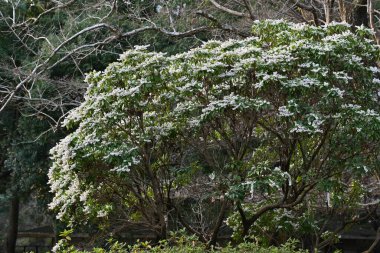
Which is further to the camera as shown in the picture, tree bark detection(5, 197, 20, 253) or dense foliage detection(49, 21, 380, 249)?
tree bark detection(5, 197, 20, 253)

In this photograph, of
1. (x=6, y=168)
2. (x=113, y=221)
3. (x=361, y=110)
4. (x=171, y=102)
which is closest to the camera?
(x=361, y=110)

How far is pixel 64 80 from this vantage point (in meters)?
12.8

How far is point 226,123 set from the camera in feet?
23.6

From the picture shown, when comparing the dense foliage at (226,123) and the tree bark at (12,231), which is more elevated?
the dense foliage at (226,123)

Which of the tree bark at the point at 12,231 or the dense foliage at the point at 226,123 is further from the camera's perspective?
the tree bark at the point at 12,231

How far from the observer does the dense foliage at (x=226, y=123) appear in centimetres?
661

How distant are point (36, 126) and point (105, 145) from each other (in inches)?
293

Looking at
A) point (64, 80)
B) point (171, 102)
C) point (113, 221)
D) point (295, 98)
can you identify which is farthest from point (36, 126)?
point (295, 98)

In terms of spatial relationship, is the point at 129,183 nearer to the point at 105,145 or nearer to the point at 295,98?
the point at 105,145

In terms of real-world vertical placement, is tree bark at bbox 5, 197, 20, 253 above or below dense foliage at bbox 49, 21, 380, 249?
below

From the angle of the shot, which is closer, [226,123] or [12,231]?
[226,123]

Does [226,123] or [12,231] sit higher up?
[226,123]

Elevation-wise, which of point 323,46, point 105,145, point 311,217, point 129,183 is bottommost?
point 311,217

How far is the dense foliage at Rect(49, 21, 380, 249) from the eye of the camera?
6.61m
